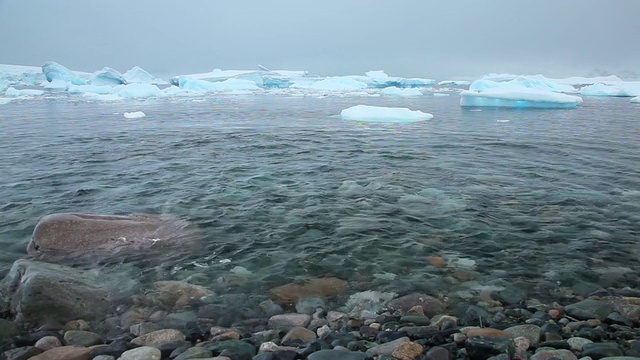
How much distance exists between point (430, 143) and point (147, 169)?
247 inches

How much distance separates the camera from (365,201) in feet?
18.5

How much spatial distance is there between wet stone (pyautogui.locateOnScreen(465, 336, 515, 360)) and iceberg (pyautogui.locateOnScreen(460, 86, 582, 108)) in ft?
61.3

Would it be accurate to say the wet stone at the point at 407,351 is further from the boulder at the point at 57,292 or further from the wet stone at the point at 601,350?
the boulder at the point at 57,292

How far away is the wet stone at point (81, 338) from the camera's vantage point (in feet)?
8.94

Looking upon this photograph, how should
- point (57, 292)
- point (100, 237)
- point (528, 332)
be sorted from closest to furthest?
1. point (528, 332)
2. point (57, 292)
3. point (100, 237)

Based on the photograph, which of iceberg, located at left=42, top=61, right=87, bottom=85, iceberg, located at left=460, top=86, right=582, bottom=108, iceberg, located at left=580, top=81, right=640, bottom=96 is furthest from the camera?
iceberg, located at left=42, top=61, right=87, bottom=85

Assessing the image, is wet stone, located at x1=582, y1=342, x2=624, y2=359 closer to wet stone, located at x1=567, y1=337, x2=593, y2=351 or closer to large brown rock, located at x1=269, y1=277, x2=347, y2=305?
wet stone, located at x1=567, y1=337, x2=593, y2=351

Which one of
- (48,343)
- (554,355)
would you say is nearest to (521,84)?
(554,355)

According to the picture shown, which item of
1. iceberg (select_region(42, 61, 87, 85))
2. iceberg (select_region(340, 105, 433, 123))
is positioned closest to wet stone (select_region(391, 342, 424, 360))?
iceberg (select_region(340, 105, 433, 123))

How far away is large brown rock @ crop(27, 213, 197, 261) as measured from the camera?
13.4 ft

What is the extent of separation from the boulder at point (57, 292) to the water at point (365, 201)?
0.97 ft

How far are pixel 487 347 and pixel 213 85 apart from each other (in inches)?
1539

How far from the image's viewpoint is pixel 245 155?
889 cm

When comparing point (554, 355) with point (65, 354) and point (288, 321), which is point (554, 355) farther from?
point (65, 354)
